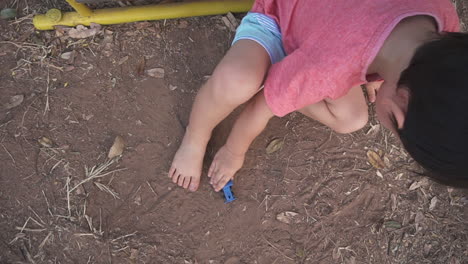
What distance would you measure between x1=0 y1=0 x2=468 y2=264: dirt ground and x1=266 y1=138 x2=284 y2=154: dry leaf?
17mm

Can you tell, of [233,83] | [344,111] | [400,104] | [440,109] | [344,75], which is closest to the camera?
[440,109]

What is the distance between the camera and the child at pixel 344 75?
34.6 inches

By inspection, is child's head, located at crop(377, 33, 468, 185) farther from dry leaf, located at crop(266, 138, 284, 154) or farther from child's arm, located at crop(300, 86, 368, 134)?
dry leaf, located at crop(266, 138, 284, 154)

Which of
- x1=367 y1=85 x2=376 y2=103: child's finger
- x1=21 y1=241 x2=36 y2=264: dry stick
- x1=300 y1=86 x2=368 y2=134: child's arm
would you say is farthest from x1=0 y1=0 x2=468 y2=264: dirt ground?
x1=300 y1=86 x2=368 y2=134: child's arm

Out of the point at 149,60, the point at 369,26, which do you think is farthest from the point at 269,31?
the point at 149,60

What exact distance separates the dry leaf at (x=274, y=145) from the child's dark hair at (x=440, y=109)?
2.59ft

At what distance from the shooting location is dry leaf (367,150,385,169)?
1.75m

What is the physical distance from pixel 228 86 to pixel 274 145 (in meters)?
0.49

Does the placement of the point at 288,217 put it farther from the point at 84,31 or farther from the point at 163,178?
the point at 84,31

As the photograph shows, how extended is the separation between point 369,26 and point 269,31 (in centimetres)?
38

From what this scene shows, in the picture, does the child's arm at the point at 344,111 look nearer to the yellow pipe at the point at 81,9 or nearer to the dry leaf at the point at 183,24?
the dry leaf at the point at 183,24

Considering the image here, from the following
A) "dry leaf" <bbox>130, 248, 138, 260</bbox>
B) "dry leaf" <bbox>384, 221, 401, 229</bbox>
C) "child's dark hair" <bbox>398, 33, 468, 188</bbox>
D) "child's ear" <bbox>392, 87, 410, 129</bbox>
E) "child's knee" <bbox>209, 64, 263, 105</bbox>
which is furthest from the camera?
"dry leaf" <bbox>384, 221, 401, 229</bbox>

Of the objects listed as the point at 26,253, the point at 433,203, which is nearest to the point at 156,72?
the point at 26,253

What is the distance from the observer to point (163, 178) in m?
1.64
